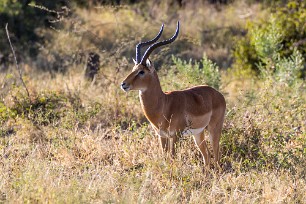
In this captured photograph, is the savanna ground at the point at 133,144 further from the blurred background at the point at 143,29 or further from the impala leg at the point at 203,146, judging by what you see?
the blurred background at the point at 143,29

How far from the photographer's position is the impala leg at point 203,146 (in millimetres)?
7703

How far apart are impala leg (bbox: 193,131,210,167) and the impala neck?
0.83m

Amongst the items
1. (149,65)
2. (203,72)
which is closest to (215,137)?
(149,65)

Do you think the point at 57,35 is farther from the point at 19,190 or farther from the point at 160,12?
the point at 19,190

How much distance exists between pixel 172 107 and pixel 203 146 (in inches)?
30.0

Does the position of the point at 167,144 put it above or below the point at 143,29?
below

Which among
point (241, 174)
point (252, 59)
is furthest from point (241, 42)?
point (241, 174)

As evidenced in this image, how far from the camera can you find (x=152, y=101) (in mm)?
7230

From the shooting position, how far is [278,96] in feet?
31.6

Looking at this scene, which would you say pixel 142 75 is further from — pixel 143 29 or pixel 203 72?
pixel 143 29

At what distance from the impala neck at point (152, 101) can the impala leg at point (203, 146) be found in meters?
0.83

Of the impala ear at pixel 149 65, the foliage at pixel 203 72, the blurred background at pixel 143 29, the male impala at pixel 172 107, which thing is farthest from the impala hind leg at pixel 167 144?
the blurred background at pixel 143 29

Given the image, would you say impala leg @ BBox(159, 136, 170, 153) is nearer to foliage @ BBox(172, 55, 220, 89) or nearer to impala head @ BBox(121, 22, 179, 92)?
impala head @ BBox(121, 22, 179, 92)

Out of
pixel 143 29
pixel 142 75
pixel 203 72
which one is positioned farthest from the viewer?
pixel 143 29
